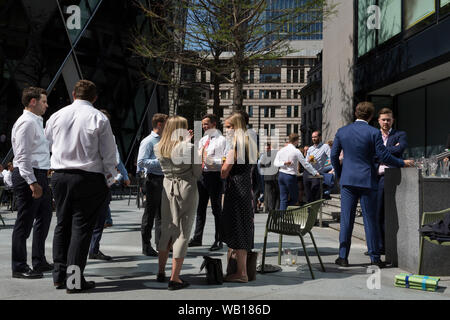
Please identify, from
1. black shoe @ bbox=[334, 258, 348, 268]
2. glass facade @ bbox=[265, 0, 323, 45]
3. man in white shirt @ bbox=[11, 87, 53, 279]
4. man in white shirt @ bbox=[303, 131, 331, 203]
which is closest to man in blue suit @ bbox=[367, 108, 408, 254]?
black shoe @ bbox=[334, 258, 348, 268]

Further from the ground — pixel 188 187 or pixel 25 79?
pixel 25 79

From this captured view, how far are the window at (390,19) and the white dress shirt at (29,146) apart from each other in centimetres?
1264

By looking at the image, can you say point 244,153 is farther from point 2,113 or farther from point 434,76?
point 2,113

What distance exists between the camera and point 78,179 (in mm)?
4734

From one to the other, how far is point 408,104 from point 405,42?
11.4ft

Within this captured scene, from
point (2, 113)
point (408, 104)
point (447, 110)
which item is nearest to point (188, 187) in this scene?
point (447, 110)

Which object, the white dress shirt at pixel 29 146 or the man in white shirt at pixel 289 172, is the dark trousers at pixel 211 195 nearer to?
the man in white shirt at pixel 289 172

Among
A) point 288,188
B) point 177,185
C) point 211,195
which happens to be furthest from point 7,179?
point 177,185

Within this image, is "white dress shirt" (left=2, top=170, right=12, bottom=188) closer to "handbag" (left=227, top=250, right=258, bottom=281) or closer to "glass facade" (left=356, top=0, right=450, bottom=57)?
"handbag" (left=227, top=250, right=258, bottom=281)

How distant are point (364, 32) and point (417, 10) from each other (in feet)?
12.4

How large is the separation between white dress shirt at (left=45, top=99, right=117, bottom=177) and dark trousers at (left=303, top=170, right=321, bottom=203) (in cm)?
689

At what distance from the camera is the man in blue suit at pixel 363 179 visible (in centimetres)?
624

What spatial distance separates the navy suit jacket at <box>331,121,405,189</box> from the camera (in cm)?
623
